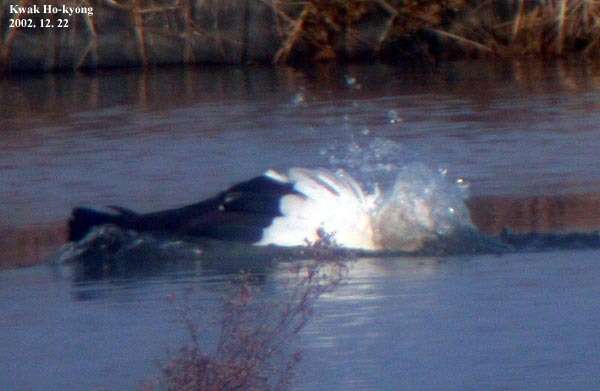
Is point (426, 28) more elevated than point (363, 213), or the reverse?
point (426, 28)

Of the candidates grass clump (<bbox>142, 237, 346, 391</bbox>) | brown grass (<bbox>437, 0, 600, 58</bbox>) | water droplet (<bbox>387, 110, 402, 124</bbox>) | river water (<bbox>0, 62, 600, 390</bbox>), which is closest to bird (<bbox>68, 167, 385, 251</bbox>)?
river water (<bbox>0, 62, 600, 390</bbox>)

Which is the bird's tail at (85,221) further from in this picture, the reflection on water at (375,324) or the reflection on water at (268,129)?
the reflection on water at (268,129)

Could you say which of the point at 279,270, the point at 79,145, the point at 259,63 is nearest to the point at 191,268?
the point at 279,270

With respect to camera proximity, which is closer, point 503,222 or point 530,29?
point 503,222

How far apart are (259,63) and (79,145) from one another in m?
6.72

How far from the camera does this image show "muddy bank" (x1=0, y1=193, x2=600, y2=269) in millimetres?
8513

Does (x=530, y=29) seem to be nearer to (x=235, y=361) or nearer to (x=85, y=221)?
(x=85, y=221)

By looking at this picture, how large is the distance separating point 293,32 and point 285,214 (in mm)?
10961

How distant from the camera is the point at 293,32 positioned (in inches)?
741

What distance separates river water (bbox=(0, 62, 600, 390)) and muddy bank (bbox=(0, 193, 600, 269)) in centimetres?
23

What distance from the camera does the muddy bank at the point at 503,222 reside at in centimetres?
851

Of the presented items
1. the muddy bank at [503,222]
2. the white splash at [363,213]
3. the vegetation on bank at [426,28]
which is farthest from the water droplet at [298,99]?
the white splash at [363,213]

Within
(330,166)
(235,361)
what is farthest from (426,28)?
(235,361)

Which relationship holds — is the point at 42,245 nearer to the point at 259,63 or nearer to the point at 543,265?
the point at 543,265
